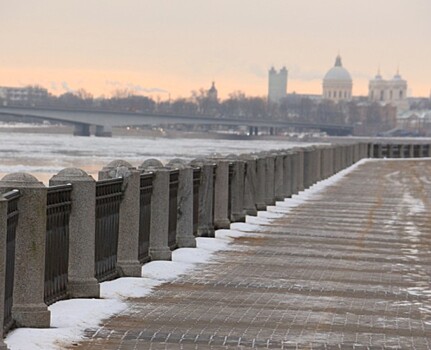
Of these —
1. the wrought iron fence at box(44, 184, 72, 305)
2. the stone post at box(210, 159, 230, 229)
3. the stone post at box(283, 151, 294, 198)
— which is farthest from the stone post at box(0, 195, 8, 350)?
the stone post at box(283, 151, 294, 198)

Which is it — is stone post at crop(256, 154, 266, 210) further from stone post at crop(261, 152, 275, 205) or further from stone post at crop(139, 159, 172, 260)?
stone post at crop(139, 159, 172, 260)

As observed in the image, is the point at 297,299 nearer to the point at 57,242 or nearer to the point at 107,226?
the point at 107,226

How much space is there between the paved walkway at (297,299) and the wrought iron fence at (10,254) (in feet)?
2.19

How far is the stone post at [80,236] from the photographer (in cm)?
1306

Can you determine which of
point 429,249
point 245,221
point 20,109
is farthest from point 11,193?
point 20,109

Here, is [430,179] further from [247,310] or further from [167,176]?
[247,310]

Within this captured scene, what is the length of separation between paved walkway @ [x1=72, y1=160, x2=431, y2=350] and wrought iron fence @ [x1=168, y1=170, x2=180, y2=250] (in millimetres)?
743

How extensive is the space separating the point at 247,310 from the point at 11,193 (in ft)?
10.0

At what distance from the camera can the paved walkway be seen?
11.3m

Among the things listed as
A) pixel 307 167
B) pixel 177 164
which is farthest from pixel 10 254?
pixel 307 167

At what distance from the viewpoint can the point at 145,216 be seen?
16828 millimetres

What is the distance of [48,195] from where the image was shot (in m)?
12.1

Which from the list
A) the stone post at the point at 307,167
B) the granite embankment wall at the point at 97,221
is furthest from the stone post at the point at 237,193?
the stone post at the point at 307,167

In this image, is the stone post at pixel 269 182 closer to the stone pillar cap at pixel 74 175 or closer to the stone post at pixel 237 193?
the stone post at pixel 237 193
